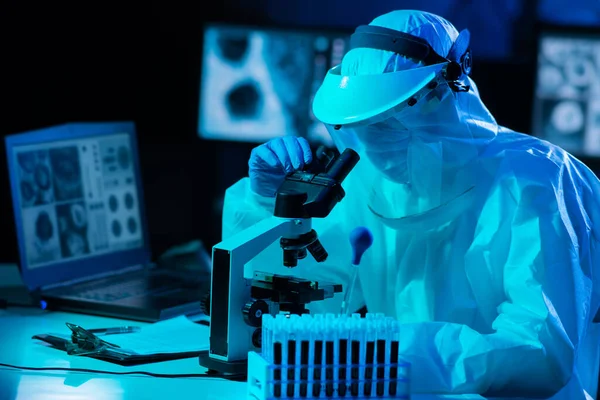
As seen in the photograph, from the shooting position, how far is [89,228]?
2541 mm

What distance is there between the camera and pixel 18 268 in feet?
8.25

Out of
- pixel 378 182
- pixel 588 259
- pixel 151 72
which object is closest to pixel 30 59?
pixel 151 72

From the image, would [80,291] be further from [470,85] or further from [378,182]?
[470,85]

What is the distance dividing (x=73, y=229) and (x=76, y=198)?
9cm

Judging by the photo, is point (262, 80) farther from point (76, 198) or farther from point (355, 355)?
point (355, 355)

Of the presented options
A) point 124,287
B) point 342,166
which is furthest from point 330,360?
point 124,287

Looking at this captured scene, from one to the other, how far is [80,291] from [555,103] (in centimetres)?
186

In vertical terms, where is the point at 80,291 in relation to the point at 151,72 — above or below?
below

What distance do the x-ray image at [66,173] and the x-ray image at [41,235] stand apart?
7cm

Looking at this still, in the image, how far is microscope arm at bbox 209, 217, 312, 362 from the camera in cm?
160

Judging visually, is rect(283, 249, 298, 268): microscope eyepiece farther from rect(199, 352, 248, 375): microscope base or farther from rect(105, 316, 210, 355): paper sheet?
rect(105, 316, 210, 355): paper sheet

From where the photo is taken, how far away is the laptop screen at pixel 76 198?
2.36 m

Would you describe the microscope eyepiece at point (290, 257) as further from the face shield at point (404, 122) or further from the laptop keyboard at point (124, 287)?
the laptop keyboard at point (124, 287)

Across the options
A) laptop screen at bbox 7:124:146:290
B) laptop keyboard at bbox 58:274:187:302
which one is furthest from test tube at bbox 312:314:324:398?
laptop screen at bbox 7:124:146:290
